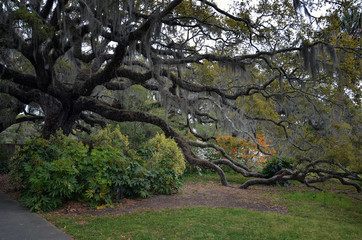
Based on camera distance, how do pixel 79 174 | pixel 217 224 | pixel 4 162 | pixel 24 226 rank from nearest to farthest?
1. pixel 24 226
2. pixel 217 224
3. pixel 79 174
4. pixel 4 162

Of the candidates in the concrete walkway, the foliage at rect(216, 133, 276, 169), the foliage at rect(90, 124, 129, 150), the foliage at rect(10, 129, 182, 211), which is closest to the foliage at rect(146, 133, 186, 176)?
the foliage at rect(10, 129, 182, 211)

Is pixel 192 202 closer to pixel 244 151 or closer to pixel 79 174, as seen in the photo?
pixel 79 174

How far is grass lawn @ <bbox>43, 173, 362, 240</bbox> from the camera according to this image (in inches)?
187

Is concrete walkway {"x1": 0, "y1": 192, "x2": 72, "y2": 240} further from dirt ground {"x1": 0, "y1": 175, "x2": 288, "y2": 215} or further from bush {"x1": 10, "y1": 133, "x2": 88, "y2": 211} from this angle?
dirt ground {"x1": 0, "y1": 175, "x2": 288, "y2": 215}

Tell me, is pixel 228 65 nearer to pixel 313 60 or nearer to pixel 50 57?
pixel 313 60

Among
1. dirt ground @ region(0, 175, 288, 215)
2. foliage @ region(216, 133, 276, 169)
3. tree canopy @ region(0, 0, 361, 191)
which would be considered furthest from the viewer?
foliage @ region(216, 133, 276, 169)

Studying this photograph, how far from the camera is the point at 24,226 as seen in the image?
498cm

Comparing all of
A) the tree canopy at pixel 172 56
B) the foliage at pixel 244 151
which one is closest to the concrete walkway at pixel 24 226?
the tree canopy at pixel 172 56

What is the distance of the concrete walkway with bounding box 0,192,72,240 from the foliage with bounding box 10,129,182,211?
35cm

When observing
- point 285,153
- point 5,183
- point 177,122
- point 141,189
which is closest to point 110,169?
point 141,189

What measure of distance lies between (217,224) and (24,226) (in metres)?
3.32

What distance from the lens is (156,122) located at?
435 inches

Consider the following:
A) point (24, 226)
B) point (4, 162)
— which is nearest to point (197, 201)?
point (24, 226)

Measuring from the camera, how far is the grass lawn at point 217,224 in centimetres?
476
